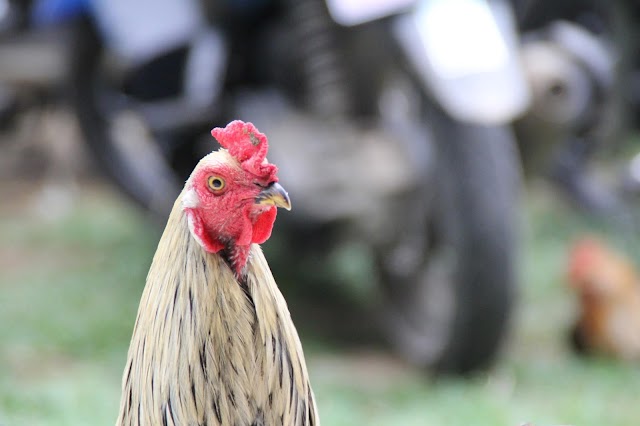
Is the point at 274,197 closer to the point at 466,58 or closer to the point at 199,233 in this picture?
the point at 199,233

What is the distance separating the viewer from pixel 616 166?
6938 millimetres

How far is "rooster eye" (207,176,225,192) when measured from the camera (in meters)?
1.70

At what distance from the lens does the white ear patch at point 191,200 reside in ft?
5.58

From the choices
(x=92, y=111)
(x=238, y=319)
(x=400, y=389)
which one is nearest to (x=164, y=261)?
(x=238, y=319)

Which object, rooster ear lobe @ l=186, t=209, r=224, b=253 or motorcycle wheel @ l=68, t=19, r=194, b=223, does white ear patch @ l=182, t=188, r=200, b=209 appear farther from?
motorcycle wheel @ l=68, t=19, r=194, b=223

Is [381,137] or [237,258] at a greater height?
[381,137]

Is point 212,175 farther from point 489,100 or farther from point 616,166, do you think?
point 616,166

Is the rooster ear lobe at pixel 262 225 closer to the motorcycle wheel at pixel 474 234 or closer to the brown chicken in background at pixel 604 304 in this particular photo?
the motorcycle wheel at pixel 474 234

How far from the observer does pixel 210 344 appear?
5.62ft

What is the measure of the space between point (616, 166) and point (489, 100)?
13.4ft

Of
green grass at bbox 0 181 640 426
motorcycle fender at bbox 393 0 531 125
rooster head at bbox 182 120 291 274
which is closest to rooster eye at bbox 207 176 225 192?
rooster head at bbox 182 120 291 274

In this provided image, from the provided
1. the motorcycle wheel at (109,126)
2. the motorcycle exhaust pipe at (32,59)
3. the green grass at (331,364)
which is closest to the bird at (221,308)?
the green grass at (331,364)

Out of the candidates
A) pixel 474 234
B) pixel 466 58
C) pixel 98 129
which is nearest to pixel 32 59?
pixel 98 129

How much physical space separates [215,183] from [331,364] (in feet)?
7.62
